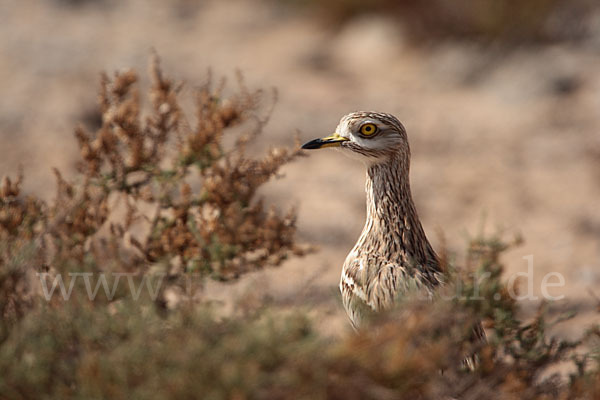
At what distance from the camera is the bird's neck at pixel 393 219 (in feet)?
10.00

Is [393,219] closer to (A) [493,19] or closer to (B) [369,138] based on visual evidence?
(B) [369,138]

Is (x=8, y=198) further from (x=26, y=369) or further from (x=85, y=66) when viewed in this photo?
(x=85, y=66)

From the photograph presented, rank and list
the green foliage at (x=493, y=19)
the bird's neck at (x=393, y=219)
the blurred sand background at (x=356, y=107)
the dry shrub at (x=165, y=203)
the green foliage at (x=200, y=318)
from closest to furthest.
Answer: the green foliage at (x=200, y=318) → the dry shrub at (x=165, y=203) → the bird's neck at (x=393, y=219) → the blurred sand background at (x=356, y=107) → the green foliage at (x=493, y=19)

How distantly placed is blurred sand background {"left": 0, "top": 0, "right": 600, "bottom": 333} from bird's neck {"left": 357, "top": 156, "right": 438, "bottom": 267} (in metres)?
1.65

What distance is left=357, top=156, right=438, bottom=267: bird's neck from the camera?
3047 millimetres

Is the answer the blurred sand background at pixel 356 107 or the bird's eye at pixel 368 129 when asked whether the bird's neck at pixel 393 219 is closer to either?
the bird's eye at pixel 368 129

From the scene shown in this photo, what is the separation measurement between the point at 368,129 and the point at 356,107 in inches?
207

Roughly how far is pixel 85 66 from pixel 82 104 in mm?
1129

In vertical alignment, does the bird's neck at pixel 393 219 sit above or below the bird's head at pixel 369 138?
below

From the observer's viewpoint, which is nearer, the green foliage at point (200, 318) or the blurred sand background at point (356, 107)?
the green foliage at point (200, 318)

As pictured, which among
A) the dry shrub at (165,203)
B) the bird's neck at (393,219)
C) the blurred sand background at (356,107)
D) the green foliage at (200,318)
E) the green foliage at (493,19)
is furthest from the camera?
the green foliage at (493,19)

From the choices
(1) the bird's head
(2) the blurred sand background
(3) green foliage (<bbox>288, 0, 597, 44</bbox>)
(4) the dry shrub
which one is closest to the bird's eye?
(1) the bird's head

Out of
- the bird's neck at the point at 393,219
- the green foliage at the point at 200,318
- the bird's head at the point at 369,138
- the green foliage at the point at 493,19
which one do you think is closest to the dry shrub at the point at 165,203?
the green foliage at the point at 200,318

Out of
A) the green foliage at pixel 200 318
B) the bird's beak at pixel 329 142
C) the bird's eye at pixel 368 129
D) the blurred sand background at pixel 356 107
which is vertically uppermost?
the blurred sand background at pixel 356 107
